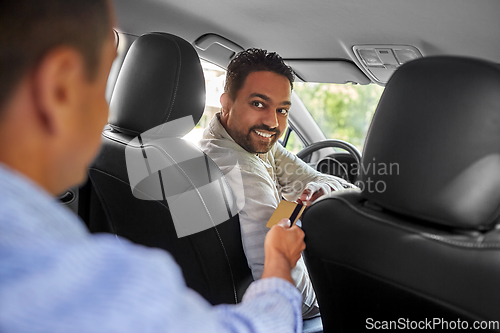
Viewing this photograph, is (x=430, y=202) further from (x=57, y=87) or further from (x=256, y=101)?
(x=256, y=101)

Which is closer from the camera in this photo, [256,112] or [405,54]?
[256,112]

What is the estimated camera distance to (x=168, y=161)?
1.35m

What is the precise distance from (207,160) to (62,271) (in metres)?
1.00

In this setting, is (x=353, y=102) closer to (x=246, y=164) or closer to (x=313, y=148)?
(x=313, y=148)

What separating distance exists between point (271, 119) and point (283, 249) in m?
0.93

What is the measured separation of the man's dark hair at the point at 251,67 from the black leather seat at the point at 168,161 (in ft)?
1.21

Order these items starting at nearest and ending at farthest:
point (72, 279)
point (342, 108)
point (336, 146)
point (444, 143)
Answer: point (72, 279) < point (444, 143) < point (336, 146) < point (342, 108)

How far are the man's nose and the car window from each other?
580cm

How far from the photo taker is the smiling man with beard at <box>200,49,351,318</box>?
1.56m

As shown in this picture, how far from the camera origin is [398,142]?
0.89 metres

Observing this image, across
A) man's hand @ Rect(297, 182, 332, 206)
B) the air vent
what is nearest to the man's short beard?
man's hand @ Rect(297, 182, 332, 206)

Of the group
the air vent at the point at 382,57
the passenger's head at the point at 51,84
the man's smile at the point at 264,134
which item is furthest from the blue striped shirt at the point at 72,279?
the air vent at the point at 382,57

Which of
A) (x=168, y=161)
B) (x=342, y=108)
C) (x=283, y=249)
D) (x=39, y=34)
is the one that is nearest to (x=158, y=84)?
(x=168, y=161)

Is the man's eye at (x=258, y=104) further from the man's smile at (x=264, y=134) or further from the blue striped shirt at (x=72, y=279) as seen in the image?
the blue striped shirt at (x=72, y=279)
